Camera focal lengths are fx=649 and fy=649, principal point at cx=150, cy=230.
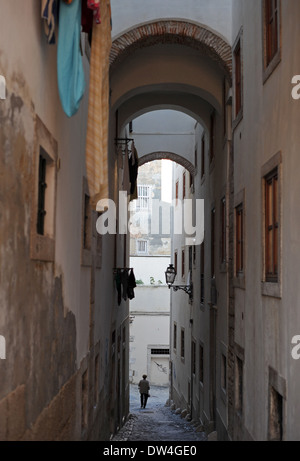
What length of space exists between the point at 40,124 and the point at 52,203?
1.11m

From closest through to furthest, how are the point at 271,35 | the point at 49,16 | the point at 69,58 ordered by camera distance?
the point at 49,16 → the point at 69,58 → the point at 271,35

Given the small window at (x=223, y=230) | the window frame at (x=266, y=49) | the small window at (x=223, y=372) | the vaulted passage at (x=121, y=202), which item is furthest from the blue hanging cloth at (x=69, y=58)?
the small window at (x=223, y=372)

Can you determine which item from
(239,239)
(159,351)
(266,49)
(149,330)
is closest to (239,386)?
(239,239)

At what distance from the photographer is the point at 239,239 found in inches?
464

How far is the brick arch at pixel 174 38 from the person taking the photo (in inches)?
504

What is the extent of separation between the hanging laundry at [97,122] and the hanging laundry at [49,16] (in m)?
1.23

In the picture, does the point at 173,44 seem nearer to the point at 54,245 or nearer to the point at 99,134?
the point at 99,134

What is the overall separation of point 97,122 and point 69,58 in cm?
136

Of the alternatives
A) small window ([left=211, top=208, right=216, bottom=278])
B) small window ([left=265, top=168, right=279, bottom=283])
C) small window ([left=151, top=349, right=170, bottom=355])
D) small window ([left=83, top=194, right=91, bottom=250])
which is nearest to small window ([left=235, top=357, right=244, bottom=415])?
small window ([left=265, top=168, right=279, bottom=283])

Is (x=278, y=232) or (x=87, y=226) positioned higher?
(x=87, y=226)

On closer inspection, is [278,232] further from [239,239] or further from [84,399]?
[84,399]

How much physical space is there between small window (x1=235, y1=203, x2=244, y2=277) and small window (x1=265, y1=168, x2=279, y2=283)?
235cm

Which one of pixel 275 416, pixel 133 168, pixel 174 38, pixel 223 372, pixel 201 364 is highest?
pixel 174 38

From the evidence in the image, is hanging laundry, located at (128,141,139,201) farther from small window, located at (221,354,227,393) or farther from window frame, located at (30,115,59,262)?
window frame, located at (30,115,59,262)
